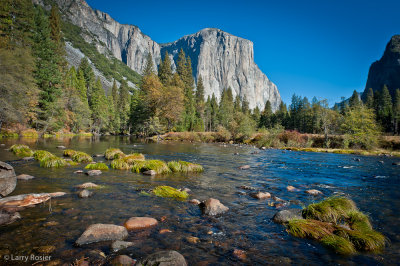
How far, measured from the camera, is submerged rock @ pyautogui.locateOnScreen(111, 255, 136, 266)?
11.0 ft

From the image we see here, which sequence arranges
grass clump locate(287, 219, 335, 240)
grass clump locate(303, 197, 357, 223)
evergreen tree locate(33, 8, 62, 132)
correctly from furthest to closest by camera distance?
evergreen tree locate(33, 8, 62, 132), grass clump locate(303, 197, 357, 223), grass clump locate(287, 219, 335, 240)

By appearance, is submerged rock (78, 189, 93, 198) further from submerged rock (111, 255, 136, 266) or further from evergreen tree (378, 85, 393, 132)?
evergreen tree (378, 85, 393, 132)

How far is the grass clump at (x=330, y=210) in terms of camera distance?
17.4ft

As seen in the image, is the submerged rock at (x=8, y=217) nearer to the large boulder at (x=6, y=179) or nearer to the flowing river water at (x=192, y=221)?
the flowing river water at (x=192, y=221)

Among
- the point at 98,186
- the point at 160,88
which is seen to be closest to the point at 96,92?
the point at 160,88

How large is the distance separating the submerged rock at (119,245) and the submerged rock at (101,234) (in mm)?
284

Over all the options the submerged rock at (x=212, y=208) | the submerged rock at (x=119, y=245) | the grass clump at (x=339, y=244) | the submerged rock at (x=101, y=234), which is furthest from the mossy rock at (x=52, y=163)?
the grass clump at (x=339, y=244)

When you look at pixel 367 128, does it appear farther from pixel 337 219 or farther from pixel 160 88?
pixel 160 88

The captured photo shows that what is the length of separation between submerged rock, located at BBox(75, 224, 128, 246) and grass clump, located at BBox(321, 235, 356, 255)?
4.28 metres

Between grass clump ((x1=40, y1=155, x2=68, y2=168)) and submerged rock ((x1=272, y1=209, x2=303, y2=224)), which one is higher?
grass clump ((x1=40, y1=155, x2=68, y2=168))

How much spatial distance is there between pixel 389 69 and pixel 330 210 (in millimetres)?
234154

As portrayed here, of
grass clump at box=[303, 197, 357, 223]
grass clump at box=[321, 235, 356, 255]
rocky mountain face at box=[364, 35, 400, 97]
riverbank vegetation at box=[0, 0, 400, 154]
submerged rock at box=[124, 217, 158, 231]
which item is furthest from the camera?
rocky mountain face at box=[364, 35, 400, 97]

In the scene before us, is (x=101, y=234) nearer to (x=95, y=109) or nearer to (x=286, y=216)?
(x=286, y=216)

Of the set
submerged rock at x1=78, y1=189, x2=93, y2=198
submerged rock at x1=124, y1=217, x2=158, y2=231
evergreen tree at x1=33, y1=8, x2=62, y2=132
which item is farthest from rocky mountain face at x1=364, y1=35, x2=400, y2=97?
submerged rock at x1=78, y1=189, x2=93, y2=198
